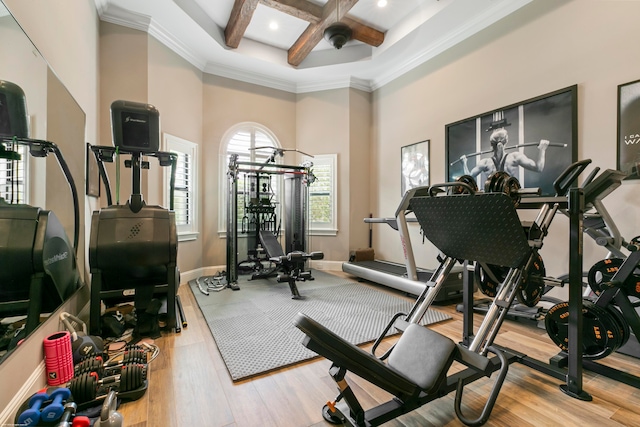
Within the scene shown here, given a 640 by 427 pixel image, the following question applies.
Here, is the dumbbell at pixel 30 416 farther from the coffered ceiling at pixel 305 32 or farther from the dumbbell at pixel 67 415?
the coffered ceiling at pixel 305 32

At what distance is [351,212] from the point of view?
5.33m

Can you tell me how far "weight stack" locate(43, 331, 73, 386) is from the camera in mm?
1614

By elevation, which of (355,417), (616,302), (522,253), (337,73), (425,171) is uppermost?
(337,73)

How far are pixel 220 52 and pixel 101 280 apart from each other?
382 cm

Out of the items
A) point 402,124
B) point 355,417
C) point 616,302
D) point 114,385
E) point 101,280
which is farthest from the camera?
point 402,124

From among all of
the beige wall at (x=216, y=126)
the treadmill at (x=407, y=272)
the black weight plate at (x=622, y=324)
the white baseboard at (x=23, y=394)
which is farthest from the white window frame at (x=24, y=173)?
the black weight plate at (x=622, y=324)

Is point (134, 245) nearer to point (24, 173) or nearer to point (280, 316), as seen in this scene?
point (24, 173)

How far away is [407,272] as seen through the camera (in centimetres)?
346

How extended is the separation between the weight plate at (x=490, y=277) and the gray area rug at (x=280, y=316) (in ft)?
2.60

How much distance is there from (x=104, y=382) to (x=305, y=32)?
4.79m

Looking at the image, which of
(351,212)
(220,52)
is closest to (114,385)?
(351,212)

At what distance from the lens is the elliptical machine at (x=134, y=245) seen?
2.32 m

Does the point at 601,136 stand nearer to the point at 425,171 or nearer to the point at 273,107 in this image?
the point at 425,171

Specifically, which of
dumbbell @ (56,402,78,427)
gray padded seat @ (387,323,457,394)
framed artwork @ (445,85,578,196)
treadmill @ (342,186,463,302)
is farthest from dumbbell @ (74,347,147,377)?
framed artwork @ (445,85,578,196)
